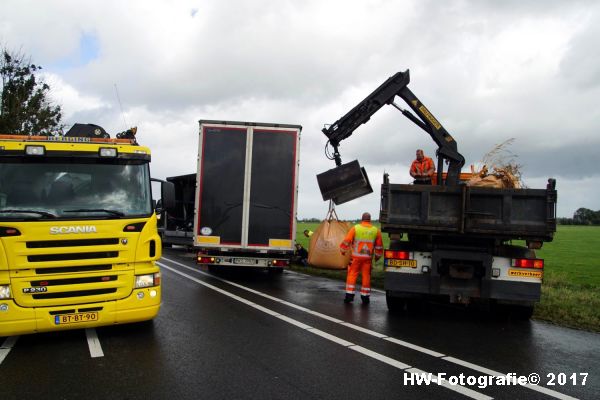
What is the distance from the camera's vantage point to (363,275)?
31.1ft

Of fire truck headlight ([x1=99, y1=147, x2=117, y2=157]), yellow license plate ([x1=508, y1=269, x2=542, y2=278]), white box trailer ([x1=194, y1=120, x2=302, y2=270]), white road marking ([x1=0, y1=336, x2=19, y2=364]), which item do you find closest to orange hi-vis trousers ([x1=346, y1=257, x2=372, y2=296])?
white box trailer ([x1=194, y1=120, x2=302, y2=270])

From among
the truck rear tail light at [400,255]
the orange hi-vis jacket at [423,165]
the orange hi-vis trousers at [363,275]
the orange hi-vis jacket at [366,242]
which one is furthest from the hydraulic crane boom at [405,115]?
the truck rear tail light at [400,255]

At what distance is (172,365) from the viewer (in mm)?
5172

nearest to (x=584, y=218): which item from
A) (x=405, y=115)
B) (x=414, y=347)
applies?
(x=405, y=115)

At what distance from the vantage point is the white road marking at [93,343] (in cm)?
560

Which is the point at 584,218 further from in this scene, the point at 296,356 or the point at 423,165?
the point at 296,356

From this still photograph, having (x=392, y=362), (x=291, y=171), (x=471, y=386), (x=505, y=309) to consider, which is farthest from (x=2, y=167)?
(x=505, y=309)

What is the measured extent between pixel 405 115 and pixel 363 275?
4057 millimetres

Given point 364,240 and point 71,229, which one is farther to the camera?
point 364,240

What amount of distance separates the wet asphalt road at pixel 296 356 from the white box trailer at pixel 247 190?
286cm

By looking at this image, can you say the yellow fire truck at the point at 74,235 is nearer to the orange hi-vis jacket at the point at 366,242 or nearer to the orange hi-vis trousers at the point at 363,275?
the orange hi-vis trousers at the point at 363,275

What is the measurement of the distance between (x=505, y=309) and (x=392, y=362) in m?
4.04

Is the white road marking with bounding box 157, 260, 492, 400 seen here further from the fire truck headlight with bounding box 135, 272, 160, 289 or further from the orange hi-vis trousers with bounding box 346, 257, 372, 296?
the fire truck headlight with bounding box 135, 272, 160, 289

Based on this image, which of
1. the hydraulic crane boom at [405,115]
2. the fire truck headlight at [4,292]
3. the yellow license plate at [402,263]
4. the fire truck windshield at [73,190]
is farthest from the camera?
the hydraulic crane boom at [405,115]
